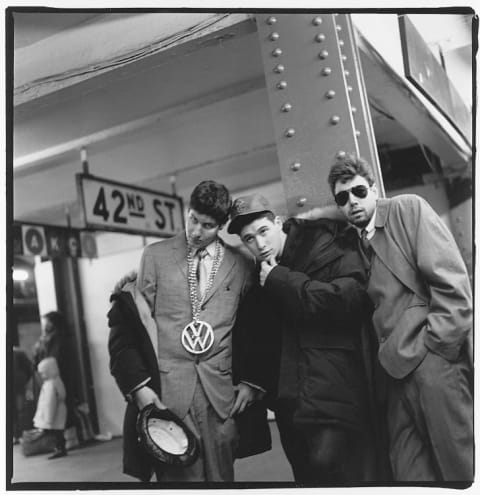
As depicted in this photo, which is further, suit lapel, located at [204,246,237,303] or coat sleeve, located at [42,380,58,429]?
coat sleeve, located at [42,380,58,429]

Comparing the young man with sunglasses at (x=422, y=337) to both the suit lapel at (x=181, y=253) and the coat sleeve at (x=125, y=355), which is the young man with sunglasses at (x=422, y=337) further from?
the coat sleeve at (x=125, y=355)

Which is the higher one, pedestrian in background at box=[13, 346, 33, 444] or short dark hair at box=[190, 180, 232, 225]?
short dark hair at box=[190, 180, 232, 225]

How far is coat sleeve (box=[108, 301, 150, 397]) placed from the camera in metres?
2.64

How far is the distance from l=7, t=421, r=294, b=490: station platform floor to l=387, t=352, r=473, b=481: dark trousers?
563 millimetres

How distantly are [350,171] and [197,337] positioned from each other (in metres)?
1.03

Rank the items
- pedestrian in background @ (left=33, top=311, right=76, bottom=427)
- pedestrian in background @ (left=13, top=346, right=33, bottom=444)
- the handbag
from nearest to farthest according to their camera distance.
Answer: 1. pedestrian in background @ (left=13, top=346, right=33, bottom=444)
2. the handbag
3. pedestrian in background @ (left=33, top=311, right=76, bottom=427)

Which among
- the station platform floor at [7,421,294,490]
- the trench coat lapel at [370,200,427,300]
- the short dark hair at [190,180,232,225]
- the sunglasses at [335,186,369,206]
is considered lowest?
the station platform floor at [7,421,294,490]

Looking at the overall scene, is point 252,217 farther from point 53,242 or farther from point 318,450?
point 53,242

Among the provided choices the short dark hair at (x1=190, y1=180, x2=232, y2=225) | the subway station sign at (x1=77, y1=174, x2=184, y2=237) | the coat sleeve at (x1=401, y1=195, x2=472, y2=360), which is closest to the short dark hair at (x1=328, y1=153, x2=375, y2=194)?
the coat sleeve at (x1=401, y1=195, x2=472, y2=360)

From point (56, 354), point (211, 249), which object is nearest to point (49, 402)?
point (56, 354)

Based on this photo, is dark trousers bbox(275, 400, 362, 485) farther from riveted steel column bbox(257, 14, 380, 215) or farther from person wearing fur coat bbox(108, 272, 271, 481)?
riveted steel column bbox(257, 14, 380, 215)

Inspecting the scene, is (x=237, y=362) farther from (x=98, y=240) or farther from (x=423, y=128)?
(x=98, y=240)

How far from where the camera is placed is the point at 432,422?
90.2 inches

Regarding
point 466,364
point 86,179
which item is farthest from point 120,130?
point 466,364
